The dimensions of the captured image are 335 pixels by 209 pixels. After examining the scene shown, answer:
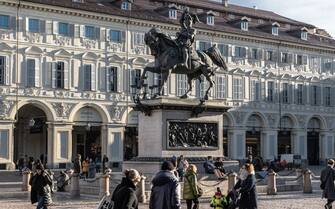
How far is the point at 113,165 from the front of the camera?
58125 millimetres

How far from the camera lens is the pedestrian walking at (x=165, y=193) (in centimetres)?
1206

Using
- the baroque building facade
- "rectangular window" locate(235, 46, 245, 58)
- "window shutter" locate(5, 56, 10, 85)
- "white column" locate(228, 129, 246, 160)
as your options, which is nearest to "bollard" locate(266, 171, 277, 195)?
the baroque building facade

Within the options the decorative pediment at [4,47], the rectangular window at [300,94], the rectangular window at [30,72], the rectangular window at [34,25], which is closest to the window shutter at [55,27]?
the rectangular window at [34,25]

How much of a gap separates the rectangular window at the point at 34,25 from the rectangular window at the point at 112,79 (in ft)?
24.8

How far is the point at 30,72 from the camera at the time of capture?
2115 inches

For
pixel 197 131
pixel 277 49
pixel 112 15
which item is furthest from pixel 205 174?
pixel 277 49

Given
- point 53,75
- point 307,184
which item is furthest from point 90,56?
point 307,184

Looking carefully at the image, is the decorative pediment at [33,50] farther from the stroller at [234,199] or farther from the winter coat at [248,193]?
the winter coat at [248,193]

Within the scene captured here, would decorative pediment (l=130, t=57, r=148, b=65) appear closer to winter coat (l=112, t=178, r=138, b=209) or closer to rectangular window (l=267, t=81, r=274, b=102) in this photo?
rectangular window (l=267, t=81, r=274, b=102)

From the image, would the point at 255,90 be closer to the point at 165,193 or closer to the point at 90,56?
the point at 90,56

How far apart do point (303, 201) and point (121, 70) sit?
36286mm

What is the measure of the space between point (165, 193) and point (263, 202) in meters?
12.5

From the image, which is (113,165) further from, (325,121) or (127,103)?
(325,121)

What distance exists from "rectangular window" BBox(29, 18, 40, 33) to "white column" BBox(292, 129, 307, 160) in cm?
3118
